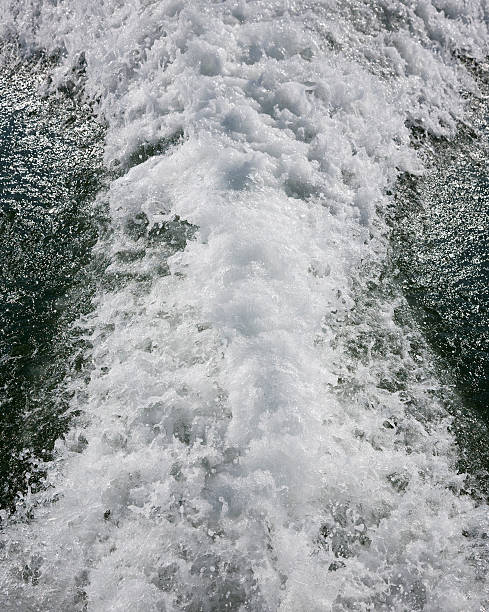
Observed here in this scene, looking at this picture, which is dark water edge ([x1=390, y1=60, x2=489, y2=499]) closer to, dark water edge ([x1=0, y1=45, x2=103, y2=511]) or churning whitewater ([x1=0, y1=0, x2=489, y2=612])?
churning whitewater ([x1=0, y1=0, x2=489, y2=612])

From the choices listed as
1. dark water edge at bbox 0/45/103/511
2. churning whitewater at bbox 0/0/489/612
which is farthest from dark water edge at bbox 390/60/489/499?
dark water edge at bbox 0/45/103/511

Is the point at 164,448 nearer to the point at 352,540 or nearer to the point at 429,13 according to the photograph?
the point at 352,540

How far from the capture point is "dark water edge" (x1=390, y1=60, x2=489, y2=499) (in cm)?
332

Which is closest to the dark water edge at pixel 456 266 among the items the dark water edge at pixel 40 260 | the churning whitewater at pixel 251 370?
the churning whitewater at pixel 251 370

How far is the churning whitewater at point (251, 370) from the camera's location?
8.72 feet

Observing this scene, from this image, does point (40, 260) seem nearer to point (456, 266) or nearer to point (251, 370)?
point (251, 370)

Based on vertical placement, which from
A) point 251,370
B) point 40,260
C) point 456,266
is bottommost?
point 40,260

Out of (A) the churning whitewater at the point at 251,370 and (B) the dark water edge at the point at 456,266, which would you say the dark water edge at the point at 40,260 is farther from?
(B) the dark water edge at the point at 456,266

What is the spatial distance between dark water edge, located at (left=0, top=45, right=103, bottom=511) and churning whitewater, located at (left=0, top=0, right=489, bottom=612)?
13 cm

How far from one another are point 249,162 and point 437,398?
2557 millimetres

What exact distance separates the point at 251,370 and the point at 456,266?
2.03m

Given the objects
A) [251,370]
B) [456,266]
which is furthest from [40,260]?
[456,266]

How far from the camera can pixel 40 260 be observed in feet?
13.7

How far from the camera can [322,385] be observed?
3.35 metres
